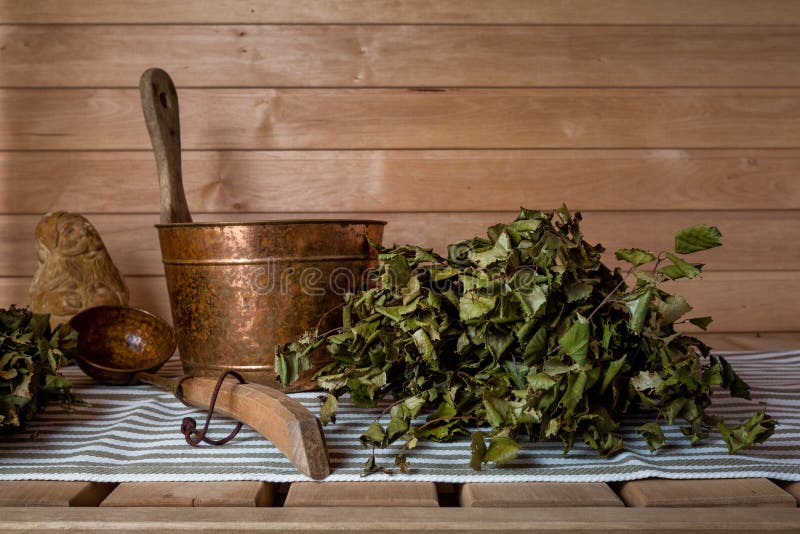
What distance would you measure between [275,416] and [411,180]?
2.84 ft

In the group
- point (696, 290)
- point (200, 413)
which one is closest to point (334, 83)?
point (200, 413)

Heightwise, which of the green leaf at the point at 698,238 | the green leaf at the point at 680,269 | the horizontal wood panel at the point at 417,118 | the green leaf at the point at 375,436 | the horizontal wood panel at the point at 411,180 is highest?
the horizontal wood panel at the point at 417,118

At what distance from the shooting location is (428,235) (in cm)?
151

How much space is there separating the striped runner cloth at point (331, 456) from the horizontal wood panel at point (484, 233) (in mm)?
615

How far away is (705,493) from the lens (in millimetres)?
647

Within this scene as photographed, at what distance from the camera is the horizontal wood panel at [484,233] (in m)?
1.48

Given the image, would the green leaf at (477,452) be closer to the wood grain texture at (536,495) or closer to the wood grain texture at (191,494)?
the wood grain texture at (536,495)

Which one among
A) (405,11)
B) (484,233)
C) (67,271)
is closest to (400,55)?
(405,11)

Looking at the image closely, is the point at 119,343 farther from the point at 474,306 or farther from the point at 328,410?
the point at 474,306

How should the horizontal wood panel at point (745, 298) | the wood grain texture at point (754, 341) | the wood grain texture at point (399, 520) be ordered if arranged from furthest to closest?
1. the horizontal wood panel at point (745, 298)
2. the wood grain texture at point (754, 341)
3. the wood grain texture at point (399, 520)

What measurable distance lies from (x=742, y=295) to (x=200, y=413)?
1.30 metres

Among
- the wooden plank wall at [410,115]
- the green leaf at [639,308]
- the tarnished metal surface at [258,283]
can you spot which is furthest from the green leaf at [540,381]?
the wooden plank wall at [410,115]

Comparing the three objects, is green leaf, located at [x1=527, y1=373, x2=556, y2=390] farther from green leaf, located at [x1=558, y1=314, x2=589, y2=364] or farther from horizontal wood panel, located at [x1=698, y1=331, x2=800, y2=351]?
horizontal wood panel, located at [x1=698, y1=331, x2=800, y2=351]

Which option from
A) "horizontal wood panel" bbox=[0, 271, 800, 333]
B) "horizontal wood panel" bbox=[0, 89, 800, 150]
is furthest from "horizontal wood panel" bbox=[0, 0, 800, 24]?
"horizontal wood panel" bbox=[0, 271, 800, 333]
